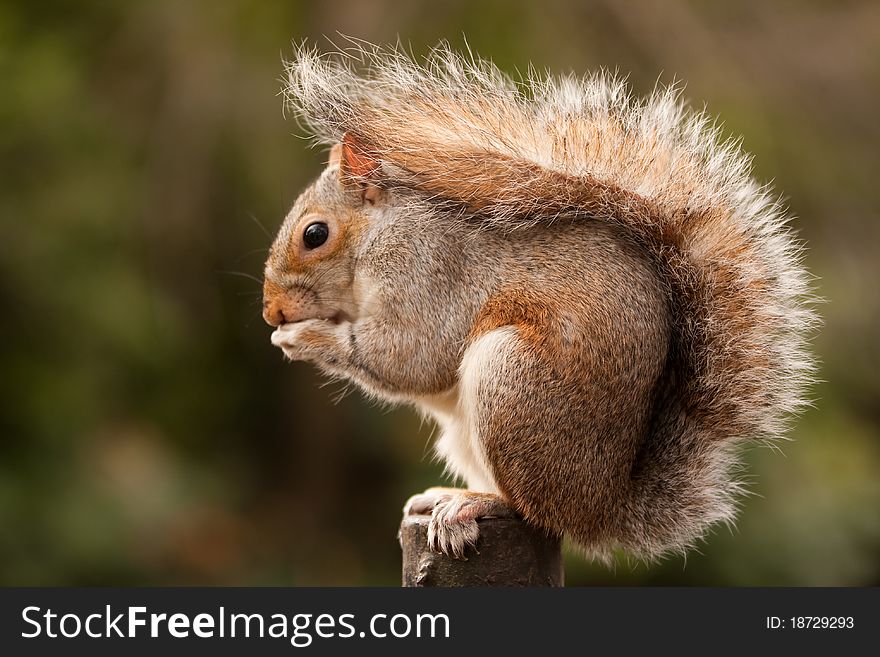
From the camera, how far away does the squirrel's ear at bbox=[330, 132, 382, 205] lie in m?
1.96

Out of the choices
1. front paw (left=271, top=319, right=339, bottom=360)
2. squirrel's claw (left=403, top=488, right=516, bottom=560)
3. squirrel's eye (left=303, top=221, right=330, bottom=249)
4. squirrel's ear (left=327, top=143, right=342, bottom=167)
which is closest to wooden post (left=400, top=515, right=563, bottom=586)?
squirrel's claw (left=403, top=488, right=516, bottom=560)

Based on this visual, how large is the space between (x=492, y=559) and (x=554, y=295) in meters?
0.44

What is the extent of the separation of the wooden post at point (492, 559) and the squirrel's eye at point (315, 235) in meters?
0.54

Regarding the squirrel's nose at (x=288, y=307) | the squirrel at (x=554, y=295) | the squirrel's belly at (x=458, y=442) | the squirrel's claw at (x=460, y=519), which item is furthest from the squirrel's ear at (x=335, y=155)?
the squirrel's claw at (x=460, y=519)

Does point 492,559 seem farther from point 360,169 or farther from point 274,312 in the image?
point 360,169

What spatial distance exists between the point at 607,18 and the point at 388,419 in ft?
5.47

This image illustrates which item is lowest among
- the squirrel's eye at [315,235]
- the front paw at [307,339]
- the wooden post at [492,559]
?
the wooden post at [492,559]

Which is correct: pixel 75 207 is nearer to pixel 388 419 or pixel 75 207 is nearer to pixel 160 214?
pixel 160 214

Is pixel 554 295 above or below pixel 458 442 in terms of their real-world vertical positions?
above

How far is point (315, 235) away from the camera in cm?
199

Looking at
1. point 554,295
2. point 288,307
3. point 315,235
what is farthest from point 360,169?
point 554,295

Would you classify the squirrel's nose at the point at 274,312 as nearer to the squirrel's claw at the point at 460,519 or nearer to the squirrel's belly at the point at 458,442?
the squirrel's belly at the point at 458,442

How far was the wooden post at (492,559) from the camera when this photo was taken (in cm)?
171

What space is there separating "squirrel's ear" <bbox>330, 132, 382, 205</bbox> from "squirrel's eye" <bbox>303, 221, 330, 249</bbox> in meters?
0.09
